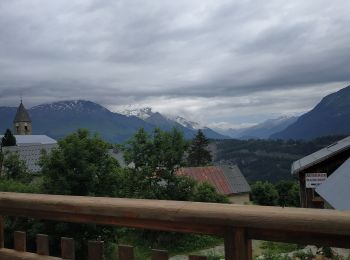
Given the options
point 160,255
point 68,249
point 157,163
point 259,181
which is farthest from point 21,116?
point 160,255

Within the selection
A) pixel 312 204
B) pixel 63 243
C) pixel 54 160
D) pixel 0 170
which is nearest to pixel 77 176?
pixel 54 160

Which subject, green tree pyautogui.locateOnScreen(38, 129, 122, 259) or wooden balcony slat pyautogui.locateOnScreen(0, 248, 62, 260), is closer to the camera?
wooden balcony slat pyautogui.locateOnScreen(0, 248, 62, 260)

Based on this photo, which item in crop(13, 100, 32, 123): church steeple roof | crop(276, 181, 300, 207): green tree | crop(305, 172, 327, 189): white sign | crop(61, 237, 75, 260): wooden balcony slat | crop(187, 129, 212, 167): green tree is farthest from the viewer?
crop(13, 100, 32, 123): church steeple roof

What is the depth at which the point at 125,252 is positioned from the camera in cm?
237

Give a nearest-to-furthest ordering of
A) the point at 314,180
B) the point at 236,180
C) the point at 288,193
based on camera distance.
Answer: the point at 314,180, the point at 288,193, the point at 236,180

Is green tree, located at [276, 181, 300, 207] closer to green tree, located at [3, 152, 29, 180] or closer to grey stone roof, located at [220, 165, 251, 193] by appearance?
grey stone roof, located at [220, 165, 251, 193]

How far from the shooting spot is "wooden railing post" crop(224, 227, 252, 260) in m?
1.97

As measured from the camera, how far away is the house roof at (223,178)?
55.3 metres

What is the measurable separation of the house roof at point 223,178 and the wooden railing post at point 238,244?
52613 mm

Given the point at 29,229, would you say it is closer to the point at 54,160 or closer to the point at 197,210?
the point at 54,160

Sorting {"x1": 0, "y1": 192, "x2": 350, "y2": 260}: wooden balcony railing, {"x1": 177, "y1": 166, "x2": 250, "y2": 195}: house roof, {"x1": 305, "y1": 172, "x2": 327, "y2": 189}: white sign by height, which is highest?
{"x1": 0, "y1": 192, "x2": 350, "y2": 260}: wooden balcony railing

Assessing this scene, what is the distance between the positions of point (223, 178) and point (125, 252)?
2178 inches

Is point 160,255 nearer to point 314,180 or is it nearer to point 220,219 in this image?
point 220,219

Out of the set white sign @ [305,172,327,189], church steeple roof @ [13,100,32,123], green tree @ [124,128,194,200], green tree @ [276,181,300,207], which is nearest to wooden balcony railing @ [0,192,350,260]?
white sign @ [305,172,327,189]
